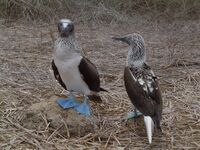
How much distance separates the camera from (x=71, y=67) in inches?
167

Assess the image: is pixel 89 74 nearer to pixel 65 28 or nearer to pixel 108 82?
pixel 65 28

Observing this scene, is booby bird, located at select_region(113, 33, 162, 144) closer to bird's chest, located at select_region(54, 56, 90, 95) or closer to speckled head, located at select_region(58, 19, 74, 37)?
bird's chest, located at select_region(54, 56, 90, 95)

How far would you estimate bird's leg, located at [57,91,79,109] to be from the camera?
443cm

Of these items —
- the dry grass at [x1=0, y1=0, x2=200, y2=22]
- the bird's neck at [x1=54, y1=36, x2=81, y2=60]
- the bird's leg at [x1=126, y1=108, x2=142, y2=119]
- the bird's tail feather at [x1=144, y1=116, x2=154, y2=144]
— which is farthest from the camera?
the dry grass at [x1=0, y1=0, x2=200, y2=22]

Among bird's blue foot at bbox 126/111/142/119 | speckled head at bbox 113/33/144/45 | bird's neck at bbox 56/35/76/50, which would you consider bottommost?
bird's blue foot at bbox 126/111/142/119

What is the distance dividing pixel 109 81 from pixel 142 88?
5.17ft

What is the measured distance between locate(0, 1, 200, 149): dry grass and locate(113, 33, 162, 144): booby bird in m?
0.24

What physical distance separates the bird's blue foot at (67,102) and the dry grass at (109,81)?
23 cm

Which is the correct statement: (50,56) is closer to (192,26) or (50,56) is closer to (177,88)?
(177,88)

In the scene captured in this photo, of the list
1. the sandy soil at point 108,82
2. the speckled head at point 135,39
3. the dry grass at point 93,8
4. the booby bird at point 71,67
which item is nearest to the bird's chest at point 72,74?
the booby bird at point 71,67

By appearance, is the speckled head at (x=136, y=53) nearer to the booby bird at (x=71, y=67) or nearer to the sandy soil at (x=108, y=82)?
the booby bird at (x=71, y=67)

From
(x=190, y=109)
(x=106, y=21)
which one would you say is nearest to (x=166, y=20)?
(x=106, y=21)

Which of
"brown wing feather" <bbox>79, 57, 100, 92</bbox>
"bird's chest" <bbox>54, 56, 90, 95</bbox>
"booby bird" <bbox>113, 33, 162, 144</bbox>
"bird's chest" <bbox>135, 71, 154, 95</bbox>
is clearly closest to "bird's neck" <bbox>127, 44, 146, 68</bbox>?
"booby bird" <bbox>113, 33, 162, 144</bbox>

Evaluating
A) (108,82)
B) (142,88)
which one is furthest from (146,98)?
(108,82)
